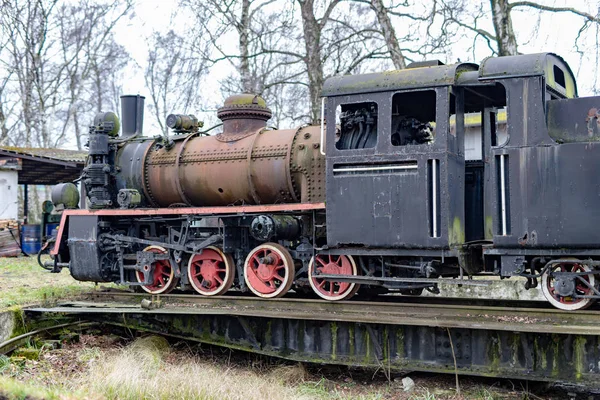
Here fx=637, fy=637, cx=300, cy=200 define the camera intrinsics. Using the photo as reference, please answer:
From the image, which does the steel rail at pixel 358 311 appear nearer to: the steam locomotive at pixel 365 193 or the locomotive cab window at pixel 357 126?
the steam locomotive at pixel 365 193

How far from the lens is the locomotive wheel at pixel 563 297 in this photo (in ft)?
23.4

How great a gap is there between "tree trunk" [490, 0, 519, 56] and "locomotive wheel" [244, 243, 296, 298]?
8.39m

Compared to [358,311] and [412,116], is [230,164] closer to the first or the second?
[412,116]

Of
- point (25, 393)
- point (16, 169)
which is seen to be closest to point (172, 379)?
point (25, 393)

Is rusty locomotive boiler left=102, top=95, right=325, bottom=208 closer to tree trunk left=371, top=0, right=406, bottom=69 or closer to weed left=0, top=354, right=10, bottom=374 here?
weed left=0, top=354, right=10, bottom=374

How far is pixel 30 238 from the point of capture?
62.7 feet

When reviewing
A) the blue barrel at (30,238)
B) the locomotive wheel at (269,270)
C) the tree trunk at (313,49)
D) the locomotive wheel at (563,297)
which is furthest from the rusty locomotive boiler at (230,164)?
the blue barrel at (30,238)

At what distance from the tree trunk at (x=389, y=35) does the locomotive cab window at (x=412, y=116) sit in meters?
6.71

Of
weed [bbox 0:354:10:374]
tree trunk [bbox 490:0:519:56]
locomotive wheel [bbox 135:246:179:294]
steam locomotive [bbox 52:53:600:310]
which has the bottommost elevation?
weed [bbox 0:354:10:374]

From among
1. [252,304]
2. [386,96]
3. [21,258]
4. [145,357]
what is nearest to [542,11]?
[386,96]

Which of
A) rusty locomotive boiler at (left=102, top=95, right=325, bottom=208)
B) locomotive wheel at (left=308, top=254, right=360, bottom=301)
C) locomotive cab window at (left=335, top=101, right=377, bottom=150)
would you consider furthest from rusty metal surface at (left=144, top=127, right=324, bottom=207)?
locomotive wheel at (left=308, top=254, right=360, bottom=301)

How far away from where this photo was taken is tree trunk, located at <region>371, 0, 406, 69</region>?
15.1 meters

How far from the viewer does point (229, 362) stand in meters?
8.75

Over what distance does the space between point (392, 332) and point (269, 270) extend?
6.83 feet
